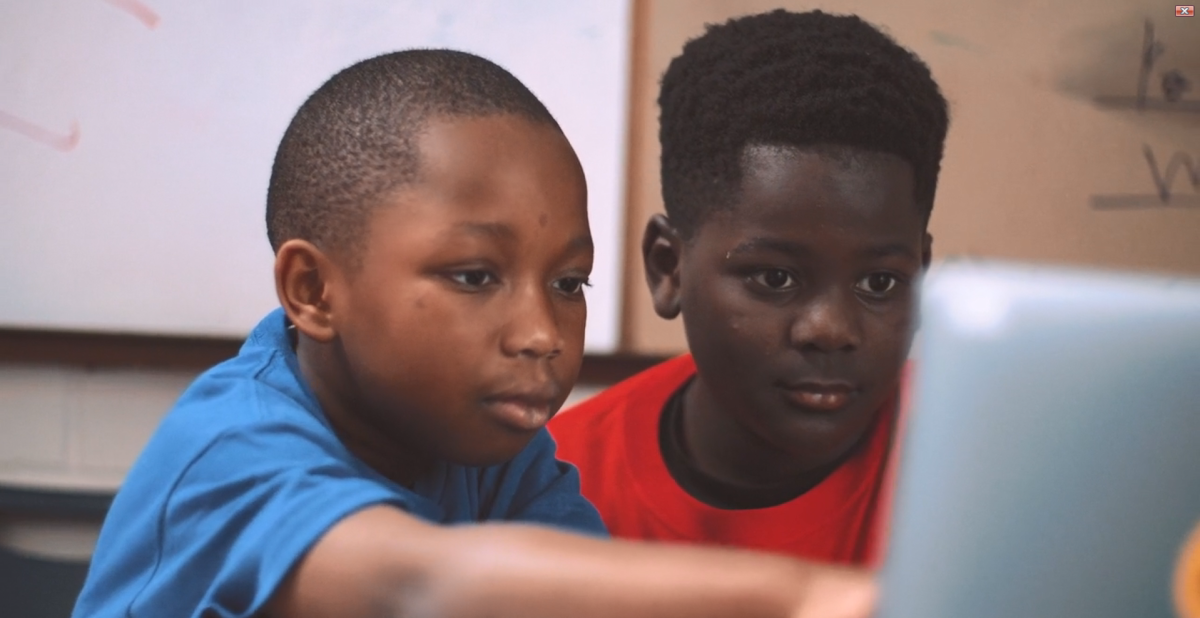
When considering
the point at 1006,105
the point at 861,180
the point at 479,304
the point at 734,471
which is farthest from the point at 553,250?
the point at 1006,105

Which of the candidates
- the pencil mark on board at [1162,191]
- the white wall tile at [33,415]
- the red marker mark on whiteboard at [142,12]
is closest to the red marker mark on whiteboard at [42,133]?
the red marker mark on whiteboard at [142,12]

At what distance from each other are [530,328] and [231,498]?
0.19 meters

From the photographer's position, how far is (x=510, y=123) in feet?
2.19

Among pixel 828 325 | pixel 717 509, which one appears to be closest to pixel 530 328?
pixel 828 325

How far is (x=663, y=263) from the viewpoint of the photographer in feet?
3.15

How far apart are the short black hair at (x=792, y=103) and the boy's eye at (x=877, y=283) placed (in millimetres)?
79

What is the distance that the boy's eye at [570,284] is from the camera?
68 cm

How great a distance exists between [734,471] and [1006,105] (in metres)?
0.65

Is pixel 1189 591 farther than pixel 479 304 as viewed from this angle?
No

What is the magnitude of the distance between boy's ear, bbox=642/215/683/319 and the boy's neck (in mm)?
289

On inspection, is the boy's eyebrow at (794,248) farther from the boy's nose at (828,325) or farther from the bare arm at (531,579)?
the bare arm at (531,579)

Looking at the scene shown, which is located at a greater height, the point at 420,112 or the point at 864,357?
the point at 420,112

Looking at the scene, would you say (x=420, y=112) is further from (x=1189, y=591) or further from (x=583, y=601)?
(x=1189, y=591)

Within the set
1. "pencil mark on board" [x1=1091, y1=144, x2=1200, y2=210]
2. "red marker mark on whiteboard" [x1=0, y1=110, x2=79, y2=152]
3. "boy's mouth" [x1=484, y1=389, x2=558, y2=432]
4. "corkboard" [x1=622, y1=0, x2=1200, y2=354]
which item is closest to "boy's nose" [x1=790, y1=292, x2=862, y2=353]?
"boy's mouth" [x1=484, y1=389, x2=558, y2=432]
